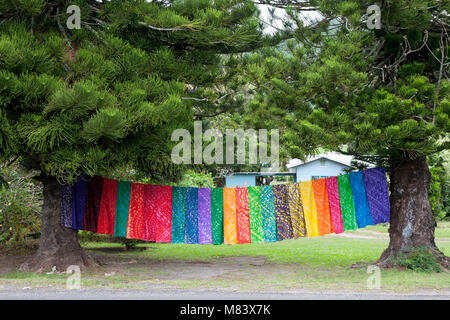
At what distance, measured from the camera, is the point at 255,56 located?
8344mm

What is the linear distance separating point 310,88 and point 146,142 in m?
2.81

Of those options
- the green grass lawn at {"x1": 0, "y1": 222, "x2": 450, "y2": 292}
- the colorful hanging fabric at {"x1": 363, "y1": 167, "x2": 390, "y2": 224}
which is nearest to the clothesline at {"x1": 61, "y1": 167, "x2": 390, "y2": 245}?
the colorful hanging fabric at {"x1": 363, "y1": 167, "x2": 390, "y2": 224}

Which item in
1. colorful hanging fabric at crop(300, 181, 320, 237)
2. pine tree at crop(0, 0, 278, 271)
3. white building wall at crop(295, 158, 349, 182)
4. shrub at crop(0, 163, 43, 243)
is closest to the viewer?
pine tree at crop(0, 0, 278, 271)

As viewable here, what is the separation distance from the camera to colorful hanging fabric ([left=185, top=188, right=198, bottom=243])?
9.28 metres

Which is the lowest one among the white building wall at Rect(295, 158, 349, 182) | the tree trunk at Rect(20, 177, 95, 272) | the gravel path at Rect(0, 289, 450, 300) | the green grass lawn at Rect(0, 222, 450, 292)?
the green grass lawn at Rect(0, 222, 450, 292)

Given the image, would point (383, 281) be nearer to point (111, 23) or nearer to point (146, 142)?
point (146, 142)

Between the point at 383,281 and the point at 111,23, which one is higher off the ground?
the point at 111,23

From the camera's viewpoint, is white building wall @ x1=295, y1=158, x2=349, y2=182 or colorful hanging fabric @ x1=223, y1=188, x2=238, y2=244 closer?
colorful hanging fabric @ x1=223, y1=188, x2=238, y2=244

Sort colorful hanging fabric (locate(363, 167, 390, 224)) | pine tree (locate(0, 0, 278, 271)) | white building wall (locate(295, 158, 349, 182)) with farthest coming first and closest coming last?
white building wall (locate(295, 158, 349, 182)) < colorful hanging fabric (locate(363, 167, 390, 224)) < pine tree (locate(0, 0, 278, 271))

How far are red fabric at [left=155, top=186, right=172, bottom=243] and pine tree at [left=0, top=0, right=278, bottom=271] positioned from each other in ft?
1.30

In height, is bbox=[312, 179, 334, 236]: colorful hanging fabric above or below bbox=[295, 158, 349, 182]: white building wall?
below

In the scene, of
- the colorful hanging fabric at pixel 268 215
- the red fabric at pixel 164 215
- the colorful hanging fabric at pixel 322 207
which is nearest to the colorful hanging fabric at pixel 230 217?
the colorful hanging fabric at pixel 268 215

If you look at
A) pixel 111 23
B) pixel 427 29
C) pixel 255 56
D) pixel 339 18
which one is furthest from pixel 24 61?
pixel 427 29

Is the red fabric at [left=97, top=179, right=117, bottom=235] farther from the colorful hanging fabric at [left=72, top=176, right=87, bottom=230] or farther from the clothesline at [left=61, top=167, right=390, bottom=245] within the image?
the colorful hanging fabric at [left=72, top=176, right=87, bottom=230]
